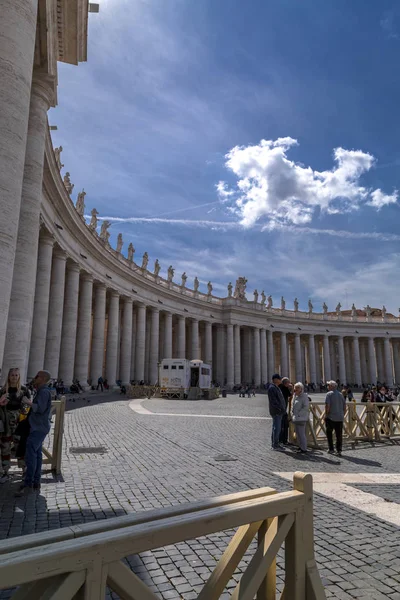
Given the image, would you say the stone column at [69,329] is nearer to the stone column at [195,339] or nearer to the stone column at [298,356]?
the stone column at [195,339]

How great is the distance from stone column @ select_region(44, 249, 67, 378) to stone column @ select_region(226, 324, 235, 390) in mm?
36209

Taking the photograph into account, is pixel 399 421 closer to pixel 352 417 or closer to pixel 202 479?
pixel 352 417

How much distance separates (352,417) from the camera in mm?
13242

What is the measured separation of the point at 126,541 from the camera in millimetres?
1816

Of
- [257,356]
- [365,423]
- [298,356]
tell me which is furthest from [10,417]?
[298,356]

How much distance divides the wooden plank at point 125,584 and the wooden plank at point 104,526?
21 cm

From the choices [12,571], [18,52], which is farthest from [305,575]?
[18,52]

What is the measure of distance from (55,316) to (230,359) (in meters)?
38.2

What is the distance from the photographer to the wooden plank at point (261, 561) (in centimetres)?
223

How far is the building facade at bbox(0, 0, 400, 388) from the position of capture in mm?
9281

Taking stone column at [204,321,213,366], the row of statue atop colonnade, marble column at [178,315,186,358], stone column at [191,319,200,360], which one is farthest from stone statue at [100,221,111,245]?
stone column at [204,321,213,366]

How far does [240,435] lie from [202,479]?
621cm

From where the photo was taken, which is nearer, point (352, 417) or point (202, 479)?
point (202, 479)

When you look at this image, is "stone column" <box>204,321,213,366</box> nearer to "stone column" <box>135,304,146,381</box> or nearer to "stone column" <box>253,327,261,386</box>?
"stone column" <box>253,327,261,386</box>
